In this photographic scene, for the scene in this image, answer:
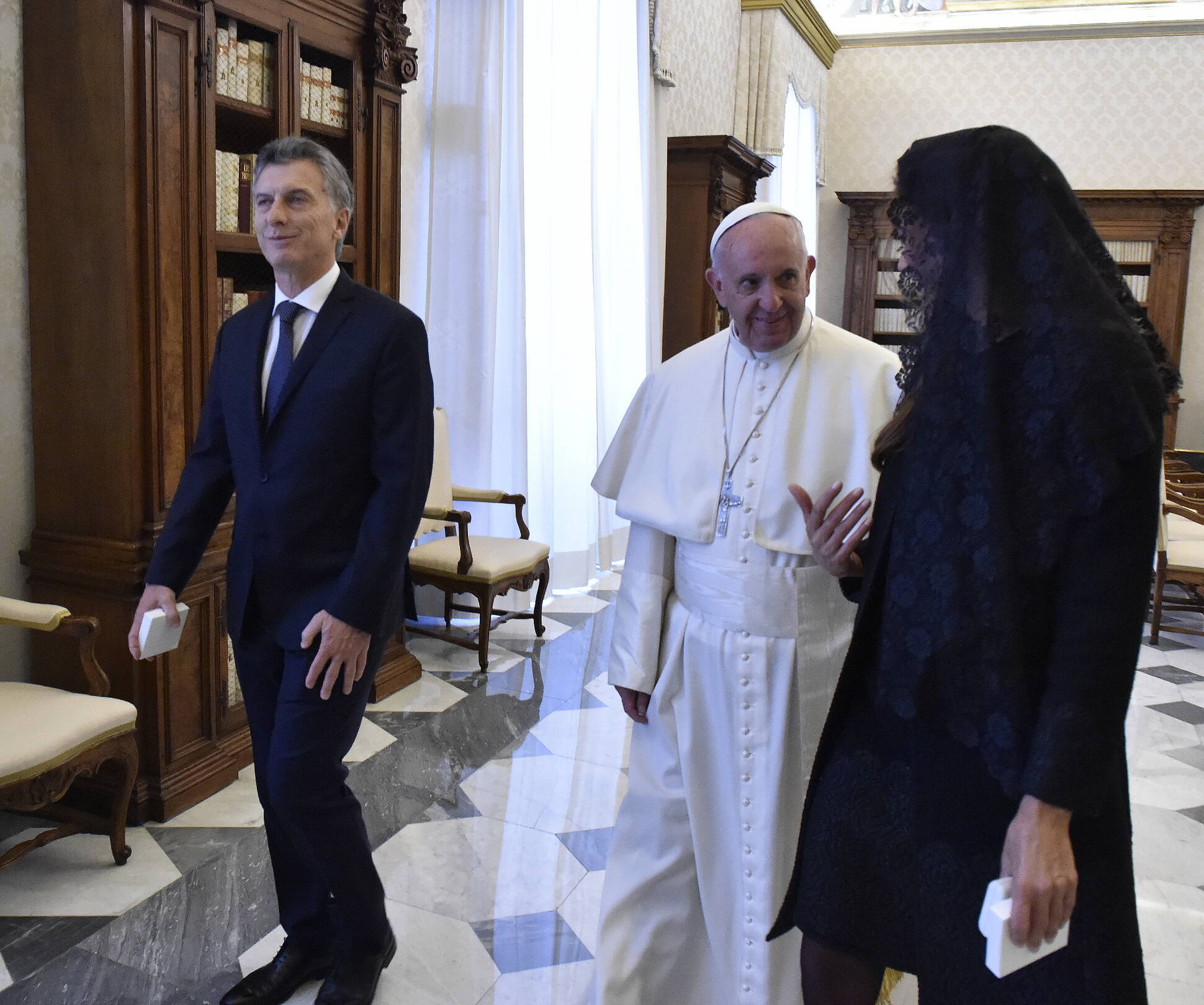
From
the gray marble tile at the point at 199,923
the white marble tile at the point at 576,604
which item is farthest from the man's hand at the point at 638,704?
the white marble tile at the point at 576,604

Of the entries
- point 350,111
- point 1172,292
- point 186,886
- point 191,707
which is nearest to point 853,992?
point 186,886

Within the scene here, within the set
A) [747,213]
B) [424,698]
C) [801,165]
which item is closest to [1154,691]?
[424,698]

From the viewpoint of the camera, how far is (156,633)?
84.7 inches

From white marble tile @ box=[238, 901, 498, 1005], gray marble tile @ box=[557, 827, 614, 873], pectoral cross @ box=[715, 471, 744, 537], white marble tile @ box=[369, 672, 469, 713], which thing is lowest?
gray marble tile @ box=[557, 827, 614, 873]

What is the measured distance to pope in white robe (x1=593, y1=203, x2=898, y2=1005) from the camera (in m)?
2.14

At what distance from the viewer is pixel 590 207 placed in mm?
6445

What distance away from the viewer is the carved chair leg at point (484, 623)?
4809 millimetres

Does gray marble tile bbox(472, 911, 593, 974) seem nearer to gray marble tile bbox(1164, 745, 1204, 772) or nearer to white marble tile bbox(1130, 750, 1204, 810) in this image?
white marble tile bbox(1130, 750, 1204, 810)

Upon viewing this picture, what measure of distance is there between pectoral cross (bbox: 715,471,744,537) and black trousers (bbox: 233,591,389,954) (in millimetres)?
698

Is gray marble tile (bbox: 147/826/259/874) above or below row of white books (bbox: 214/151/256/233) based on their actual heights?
below

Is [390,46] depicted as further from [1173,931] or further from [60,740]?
[1173,931]

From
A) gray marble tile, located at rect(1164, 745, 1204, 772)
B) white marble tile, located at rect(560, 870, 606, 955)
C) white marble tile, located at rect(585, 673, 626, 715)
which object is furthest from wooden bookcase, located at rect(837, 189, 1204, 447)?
white marble tile, located at rect(560, 870, 606, 955)

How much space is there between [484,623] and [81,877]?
2.16m

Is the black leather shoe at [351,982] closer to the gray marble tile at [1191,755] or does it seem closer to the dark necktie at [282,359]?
the dark necktie at [282,359]
